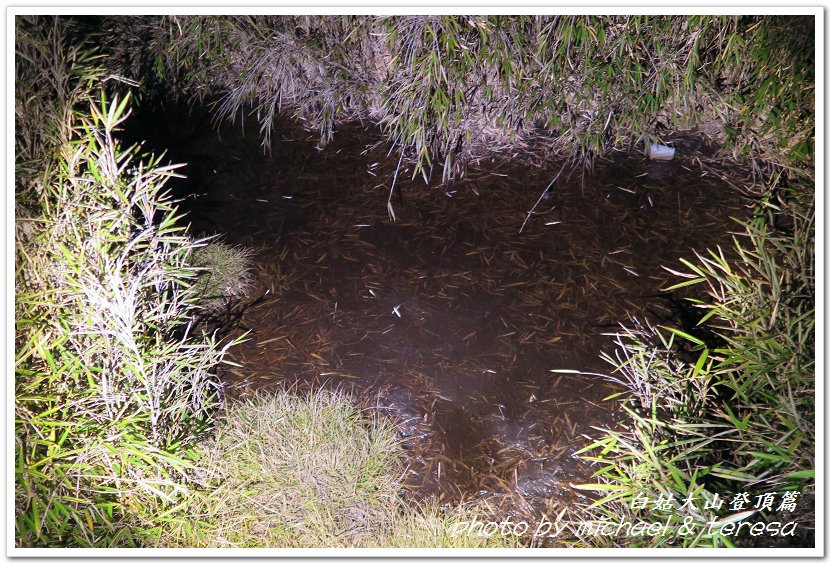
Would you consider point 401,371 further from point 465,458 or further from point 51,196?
point 51,196

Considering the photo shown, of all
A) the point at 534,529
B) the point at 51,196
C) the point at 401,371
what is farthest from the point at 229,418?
the point at 534,529

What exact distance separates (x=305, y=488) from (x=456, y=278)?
1.13 metres

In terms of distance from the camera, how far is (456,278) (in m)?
2.66

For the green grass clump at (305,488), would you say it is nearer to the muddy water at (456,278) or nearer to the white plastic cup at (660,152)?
the muddy water at (456,278)

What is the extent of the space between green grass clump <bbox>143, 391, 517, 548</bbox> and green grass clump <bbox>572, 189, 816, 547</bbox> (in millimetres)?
418

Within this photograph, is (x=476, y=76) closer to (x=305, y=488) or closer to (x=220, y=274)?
(x=220, y=274)

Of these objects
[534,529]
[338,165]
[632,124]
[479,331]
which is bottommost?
[534,529]

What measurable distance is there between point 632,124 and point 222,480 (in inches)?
98.5

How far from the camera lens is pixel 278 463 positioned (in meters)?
1.88

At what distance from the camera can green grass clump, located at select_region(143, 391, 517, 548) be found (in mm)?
1712

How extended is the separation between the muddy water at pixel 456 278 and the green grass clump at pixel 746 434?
10.9 inches

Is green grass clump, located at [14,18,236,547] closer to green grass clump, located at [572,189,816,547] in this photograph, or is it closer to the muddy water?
the muddy water

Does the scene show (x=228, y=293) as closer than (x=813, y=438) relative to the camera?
No

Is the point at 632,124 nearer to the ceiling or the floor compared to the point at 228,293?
nearer to the ceiling
